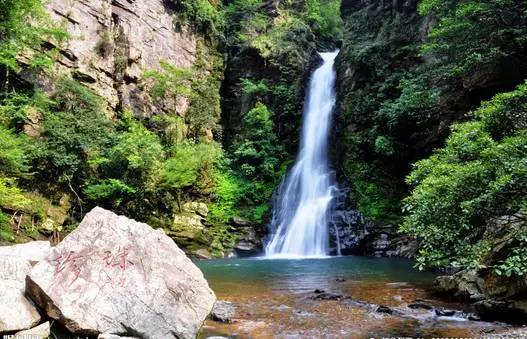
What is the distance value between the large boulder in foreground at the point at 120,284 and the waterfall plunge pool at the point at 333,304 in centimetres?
103

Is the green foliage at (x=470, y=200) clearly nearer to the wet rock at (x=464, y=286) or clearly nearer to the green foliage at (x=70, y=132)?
the wet rock at (x=464, y=286)

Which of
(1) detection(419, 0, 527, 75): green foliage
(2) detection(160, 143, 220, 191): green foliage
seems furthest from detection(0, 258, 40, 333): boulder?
(1) detection(419, 0, 527, 75): green foliage

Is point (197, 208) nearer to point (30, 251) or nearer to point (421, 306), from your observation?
point (30, 251)

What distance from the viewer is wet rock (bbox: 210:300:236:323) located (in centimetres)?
688

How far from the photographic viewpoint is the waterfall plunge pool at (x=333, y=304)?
244 inches

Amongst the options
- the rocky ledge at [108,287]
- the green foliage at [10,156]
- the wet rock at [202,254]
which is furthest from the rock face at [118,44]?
the rocky ledge at [108,287]

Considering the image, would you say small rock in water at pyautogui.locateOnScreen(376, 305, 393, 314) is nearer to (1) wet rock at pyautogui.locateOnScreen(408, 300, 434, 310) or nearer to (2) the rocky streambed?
(2) the rocky streambed

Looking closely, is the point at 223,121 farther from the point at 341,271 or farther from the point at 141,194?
the point at 341,271

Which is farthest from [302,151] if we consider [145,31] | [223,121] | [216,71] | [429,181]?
[429,181]

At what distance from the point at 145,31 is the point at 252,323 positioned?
22.3 meters

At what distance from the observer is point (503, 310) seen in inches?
249

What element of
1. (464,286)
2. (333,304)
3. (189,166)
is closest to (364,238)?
(189,166)

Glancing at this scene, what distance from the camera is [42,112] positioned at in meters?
17.7

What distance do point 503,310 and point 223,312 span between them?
15.8ft
